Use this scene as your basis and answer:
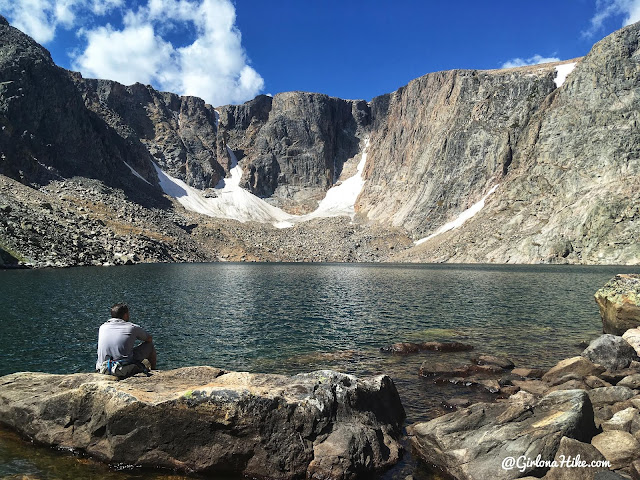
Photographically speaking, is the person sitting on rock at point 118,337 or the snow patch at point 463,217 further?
the snow patch at point 463,217

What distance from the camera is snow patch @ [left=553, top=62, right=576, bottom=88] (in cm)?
13612

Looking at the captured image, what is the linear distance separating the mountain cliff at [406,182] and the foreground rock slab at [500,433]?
7668 cm

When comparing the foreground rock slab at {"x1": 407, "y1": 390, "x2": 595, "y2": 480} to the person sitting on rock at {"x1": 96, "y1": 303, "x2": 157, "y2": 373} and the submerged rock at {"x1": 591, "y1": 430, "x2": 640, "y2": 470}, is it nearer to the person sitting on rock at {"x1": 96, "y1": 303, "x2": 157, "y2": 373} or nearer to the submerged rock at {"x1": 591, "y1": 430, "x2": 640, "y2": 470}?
the submerged rock at {"x1": 591, "y1": 430, "x2": 640, "y2": 470}

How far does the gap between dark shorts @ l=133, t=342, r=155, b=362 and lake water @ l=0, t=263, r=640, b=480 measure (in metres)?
2.98

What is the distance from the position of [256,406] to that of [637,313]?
76.3ft

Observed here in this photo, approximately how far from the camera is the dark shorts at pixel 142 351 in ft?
41.1

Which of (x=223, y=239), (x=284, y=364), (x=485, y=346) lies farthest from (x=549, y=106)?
(x=284, y=364)

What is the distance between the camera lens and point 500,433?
33.9ft

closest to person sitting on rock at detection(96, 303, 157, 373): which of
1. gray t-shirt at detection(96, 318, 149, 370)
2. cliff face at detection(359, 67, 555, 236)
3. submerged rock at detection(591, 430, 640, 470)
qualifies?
gray t-shirt at detection(96, 318, 149, 370)

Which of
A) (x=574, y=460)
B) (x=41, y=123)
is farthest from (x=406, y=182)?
(x=574, y=460)

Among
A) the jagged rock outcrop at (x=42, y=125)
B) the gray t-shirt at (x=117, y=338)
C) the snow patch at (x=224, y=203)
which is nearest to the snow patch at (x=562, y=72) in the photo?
the snow patch at (x=224, y=203)

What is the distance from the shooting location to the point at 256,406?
10.3 metres

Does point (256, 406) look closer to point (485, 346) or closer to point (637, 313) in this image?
point (485, 346)

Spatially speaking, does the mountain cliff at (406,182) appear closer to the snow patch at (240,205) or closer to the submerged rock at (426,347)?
the snow patch at (240,205)
